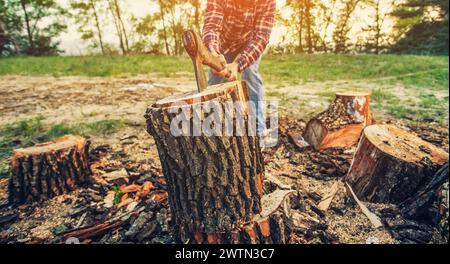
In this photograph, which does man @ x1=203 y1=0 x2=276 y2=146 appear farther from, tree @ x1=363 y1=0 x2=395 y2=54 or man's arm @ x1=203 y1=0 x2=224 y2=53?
tree @ x1=363 y1=0 x2=395 y2=54

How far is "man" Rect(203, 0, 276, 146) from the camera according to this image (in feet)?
9.53

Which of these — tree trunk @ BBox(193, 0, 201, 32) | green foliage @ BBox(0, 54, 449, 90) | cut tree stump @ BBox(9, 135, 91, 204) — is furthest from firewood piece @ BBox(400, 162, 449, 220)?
cut tree stump @ BBox(9, 135, 91, 204)

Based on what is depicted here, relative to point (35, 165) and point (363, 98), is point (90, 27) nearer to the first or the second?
point (35, 165)

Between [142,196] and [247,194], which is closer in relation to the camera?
[247,194]

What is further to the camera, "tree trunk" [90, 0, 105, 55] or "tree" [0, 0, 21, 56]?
"tree trunk" [90, 0, 105, 55]

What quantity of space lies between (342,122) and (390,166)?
104cm

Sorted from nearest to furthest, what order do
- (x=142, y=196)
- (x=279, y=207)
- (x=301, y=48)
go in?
1. (x=279, y=207)
2. (x=142, y=196)
3. (x=301, y=48)

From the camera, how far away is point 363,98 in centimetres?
354

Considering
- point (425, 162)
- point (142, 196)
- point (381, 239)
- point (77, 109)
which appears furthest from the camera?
point (77, 109)

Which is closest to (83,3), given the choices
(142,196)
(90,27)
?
(90,27)

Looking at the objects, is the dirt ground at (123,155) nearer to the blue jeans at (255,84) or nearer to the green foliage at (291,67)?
the green foliage at (291,67)

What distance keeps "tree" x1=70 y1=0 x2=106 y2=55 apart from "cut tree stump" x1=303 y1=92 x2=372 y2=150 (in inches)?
95.8

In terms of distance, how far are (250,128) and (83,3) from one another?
5.97 ft

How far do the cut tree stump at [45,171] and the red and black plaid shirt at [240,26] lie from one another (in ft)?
5.19
